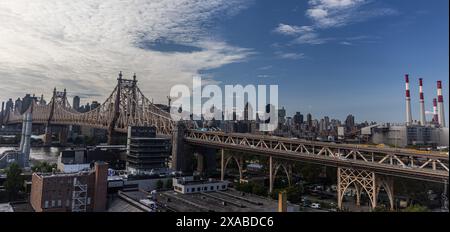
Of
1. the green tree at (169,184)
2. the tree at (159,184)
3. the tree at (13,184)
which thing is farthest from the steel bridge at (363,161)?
the tree at (13,184)

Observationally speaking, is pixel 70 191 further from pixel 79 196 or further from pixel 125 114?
pixel 125 114

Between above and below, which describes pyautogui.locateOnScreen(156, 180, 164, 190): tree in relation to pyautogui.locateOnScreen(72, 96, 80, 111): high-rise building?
below

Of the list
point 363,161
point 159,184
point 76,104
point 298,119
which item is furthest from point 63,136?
point 363,161

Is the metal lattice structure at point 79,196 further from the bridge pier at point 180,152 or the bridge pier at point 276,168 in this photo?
the bridge pier at point 180,152

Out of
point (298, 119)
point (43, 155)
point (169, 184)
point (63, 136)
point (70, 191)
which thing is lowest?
point (169, 184)

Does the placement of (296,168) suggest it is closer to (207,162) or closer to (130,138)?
(207,162)

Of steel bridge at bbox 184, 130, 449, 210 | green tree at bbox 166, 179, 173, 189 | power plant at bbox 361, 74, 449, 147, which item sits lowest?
green tree at bbox 166, 179, 173, 189

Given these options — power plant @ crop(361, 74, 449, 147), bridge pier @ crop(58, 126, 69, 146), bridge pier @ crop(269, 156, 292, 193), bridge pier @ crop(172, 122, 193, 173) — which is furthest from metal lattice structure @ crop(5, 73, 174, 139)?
power plant @ crop(361, 74, 449, 147)

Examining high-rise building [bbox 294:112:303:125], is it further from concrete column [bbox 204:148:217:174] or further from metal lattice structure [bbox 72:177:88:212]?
metal lattice structure [bbox 72:177:88:212]
